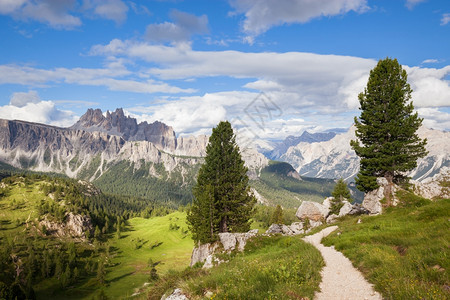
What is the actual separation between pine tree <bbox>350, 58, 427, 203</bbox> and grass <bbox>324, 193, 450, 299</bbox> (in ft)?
44.0

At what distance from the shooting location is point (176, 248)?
163m

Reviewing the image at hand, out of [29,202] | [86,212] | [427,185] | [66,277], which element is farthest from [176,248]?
[427,185]

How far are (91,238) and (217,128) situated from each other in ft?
594

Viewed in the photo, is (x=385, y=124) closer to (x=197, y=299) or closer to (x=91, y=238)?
(x=197, y=299)

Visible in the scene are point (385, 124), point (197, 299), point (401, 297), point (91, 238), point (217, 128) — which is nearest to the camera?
point (401, 297)

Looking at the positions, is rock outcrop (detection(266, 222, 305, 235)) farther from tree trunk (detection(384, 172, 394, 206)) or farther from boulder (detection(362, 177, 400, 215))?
tree trunk (detection(384, 172, 394, 206))

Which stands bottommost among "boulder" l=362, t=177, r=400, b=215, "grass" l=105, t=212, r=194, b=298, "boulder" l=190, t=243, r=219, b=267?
"grass" l=105, t=212, r=194, b=298

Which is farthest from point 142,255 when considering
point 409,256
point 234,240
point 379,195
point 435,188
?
point 409,256

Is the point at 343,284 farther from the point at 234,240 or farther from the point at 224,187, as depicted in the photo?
the point at 224,187

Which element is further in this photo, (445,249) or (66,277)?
(66,277)

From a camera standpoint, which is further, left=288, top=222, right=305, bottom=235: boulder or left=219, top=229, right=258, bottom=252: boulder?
left=288, top=222, right=305, bottom=235: boulder

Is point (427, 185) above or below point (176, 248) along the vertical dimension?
above

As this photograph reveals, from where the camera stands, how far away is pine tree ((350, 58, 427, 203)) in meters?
31.3

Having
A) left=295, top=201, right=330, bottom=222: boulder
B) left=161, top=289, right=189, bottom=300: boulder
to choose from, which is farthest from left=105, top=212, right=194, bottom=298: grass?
left=161, top=289, right=189, bottom=300: boulder
